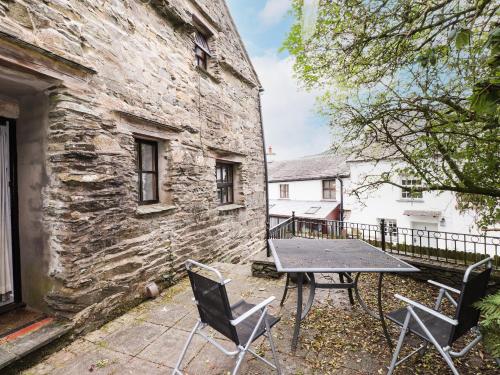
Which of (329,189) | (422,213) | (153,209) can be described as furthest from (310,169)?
(153,209)

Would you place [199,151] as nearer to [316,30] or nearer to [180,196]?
[180,196]

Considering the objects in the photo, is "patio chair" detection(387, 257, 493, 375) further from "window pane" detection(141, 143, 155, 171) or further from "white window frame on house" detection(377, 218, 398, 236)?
"window pane" detection(141, 143, 155, 171)

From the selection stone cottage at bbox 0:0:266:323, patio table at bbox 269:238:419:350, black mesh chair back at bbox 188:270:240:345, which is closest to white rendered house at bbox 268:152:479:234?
patio table at bbox 269:238:419:350

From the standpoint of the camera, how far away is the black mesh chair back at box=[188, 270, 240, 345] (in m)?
1.80

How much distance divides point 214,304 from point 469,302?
1.93 metres

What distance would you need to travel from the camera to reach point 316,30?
4.17 m

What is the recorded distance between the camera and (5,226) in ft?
9.56

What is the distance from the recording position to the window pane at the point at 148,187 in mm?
4074

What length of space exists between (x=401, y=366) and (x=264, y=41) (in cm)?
705

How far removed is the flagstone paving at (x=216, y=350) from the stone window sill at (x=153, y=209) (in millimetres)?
1288

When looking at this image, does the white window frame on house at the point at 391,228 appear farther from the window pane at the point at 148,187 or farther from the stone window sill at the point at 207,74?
the stone window sill at the point at 207,74

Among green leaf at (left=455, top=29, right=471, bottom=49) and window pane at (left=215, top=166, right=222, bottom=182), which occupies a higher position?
green leaf at (left=455, top=29, right=471, bottom=49)

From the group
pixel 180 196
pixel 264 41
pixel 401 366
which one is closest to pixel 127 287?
pixel 180 196

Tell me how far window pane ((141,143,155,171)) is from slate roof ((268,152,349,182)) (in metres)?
12.7
